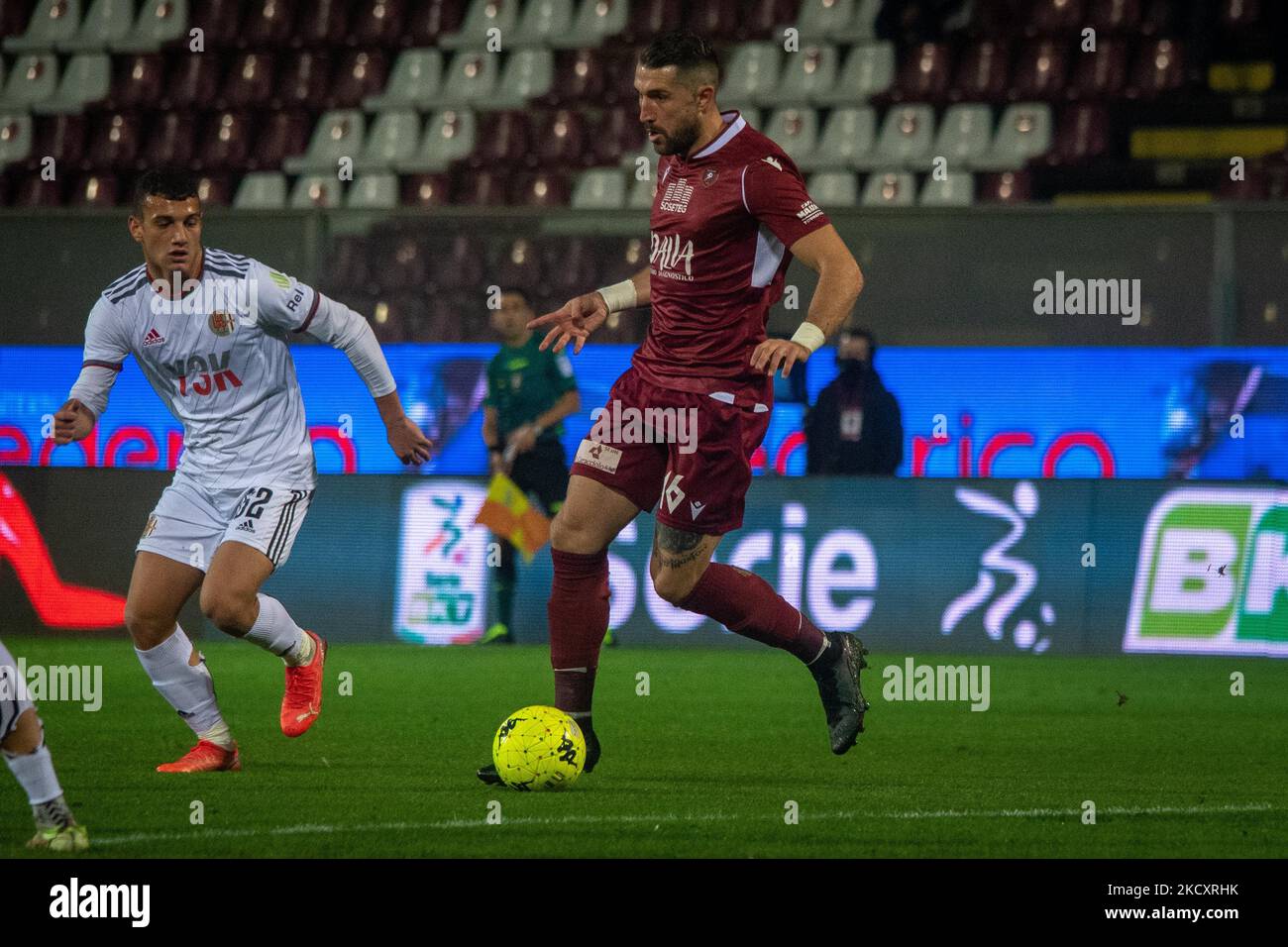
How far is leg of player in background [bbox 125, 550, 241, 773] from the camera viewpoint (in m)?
6.23

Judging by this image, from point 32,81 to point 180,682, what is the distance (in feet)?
38.9

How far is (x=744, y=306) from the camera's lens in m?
6.15

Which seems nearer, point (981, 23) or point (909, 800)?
point (909, 800)

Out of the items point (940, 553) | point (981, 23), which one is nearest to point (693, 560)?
point (940, 553)

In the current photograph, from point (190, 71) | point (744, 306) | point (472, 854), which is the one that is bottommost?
point (472, 854)

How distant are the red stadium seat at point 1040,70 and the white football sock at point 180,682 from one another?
10.1 m

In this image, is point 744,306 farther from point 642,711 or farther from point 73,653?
point 73,653

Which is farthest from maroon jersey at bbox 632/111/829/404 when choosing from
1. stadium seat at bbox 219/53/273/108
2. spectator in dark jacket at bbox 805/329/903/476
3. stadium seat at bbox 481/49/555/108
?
stadium seat at bbox 219/53/273/108

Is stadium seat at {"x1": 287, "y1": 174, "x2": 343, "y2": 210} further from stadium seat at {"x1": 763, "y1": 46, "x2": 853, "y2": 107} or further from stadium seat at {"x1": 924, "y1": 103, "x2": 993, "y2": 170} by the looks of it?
stadium seat at {"x1": 924, "y1": 103, "x2": 993, "y2": 170}

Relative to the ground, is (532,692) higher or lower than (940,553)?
lower

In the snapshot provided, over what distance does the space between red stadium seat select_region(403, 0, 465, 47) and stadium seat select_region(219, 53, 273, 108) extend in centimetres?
123
